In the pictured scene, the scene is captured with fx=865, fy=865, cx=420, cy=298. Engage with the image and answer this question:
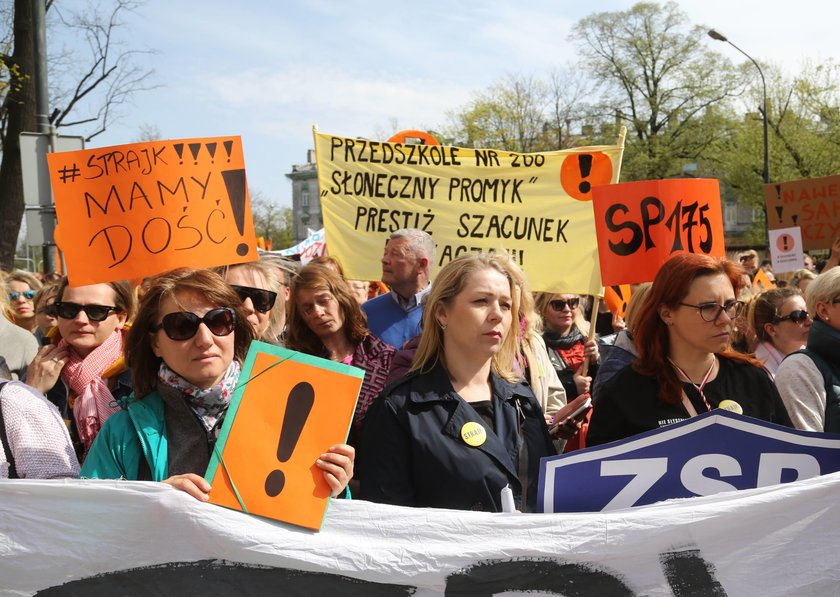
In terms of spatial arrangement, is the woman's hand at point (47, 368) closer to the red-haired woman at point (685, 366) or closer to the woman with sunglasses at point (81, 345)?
the woman with sunglasses at point (81, 345)

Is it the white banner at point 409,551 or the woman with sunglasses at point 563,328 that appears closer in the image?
the white banner at point 409,551

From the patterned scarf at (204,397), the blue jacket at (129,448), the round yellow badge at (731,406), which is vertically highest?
the patterned scarf at (204,397)

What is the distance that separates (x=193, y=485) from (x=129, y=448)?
1.05 ft

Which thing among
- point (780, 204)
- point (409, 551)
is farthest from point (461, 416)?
point (780, 204)

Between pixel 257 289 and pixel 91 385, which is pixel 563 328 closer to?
pixel 257 289

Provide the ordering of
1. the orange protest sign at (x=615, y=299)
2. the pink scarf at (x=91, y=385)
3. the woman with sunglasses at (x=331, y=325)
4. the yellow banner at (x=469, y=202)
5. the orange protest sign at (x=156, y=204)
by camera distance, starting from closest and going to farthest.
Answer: the pink scarf at (x=91, y=385), the orange protest sign at (x=156, y=204), the woman with sunglasses at (x=331, y=325), the yellow banner at (x=469, y=202), the orange protest sign at (x=615, y=299)

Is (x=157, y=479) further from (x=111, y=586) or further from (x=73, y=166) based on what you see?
(x=73, y=166)

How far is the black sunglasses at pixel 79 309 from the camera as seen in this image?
3.65 metres

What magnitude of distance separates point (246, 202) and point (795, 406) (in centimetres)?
264

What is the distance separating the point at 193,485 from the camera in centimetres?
234

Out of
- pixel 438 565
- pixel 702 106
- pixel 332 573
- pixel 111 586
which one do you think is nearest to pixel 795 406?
pixel 438 565

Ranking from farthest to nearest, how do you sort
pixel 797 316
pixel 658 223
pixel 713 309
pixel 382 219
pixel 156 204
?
pixel 382 219 < pixel 797 316 < pixel 658 223 < pixel 156 204 < pixel 713 309

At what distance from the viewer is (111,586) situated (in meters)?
2.36

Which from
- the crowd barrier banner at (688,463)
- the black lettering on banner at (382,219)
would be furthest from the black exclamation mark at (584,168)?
the crowd barrier banner at (688,463)
